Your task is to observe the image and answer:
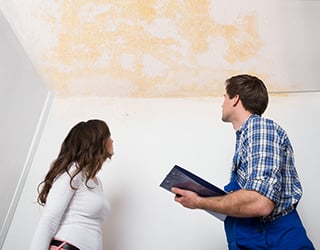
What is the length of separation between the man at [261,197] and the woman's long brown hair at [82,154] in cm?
39

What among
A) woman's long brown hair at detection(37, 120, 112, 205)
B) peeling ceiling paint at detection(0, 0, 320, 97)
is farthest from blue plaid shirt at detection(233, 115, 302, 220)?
peeling ceiling paint at detection(0, 0, 320, 97)

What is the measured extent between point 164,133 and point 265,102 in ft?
2.37

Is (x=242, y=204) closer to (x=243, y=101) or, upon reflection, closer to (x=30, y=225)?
(x=243, y=101)

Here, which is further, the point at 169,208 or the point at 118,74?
the point at 118,74

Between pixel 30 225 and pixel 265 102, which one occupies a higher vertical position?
pixel 265 102

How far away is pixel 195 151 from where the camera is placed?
66.4 inches

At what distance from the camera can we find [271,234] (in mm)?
928

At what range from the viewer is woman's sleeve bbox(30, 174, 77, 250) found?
1.03 metres

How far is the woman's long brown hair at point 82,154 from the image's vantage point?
46.6 inches

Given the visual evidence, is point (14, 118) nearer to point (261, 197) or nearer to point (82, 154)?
point (82, 154)

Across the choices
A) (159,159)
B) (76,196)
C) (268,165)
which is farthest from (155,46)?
(268,165)

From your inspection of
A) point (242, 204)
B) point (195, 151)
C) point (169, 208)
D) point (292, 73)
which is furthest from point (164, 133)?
point (242, 204)

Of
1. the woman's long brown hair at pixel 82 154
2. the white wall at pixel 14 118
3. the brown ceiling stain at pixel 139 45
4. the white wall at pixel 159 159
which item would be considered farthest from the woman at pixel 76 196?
the brown ceiling stain at pixel 139 45

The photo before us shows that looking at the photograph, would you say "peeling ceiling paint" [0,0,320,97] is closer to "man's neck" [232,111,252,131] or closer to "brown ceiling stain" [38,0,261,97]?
"brown ceiling stain" [38,0,261,97]
